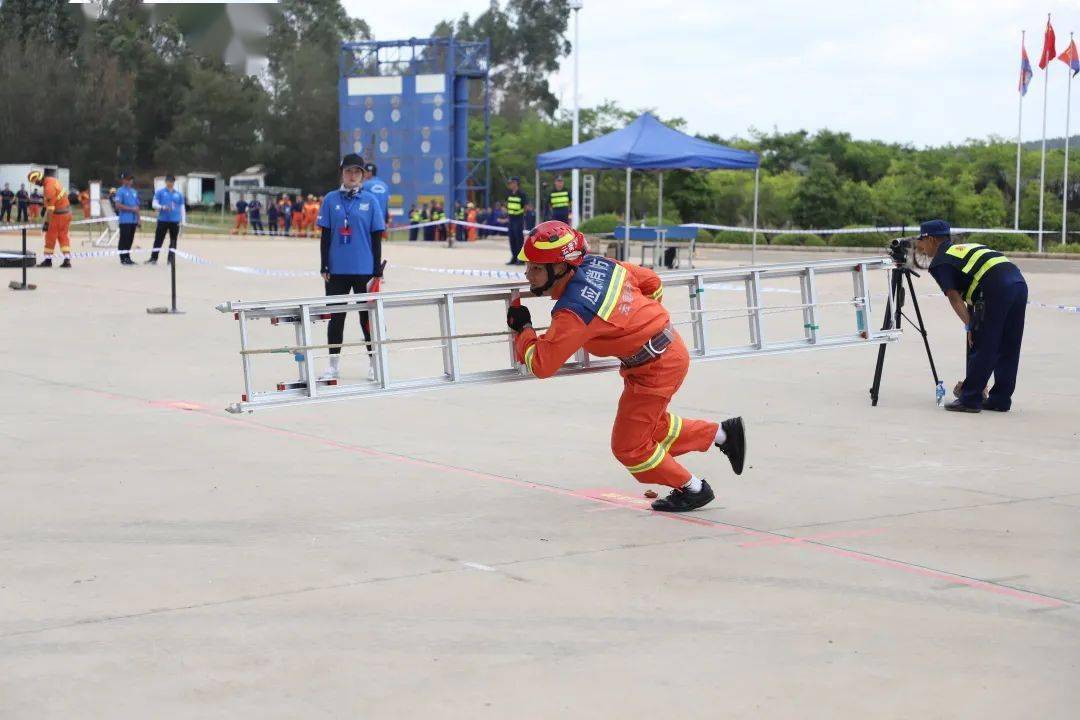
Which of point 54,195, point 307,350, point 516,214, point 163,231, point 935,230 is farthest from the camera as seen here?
point 516,214

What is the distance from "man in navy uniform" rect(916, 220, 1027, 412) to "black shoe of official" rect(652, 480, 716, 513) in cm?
411

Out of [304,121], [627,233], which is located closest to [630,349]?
[627,233]

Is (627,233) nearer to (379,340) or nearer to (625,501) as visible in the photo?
(625,501)

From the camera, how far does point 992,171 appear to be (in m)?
48.1

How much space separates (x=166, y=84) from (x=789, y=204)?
45571 mm

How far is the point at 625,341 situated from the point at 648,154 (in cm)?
1882

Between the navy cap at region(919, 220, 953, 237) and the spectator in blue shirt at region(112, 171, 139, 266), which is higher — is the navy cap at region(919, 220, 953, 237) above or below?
below

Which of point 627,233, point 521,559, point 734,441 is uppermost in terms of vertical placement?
point 627,233

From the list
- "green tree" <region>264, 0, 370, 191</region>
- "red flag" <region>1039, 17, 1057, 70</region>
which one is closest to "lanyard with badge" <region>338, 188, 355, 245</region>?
"red flag" <region>1039, 17, 1057, 70</region>

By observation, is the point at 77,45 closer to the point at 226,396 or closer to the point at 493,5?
the point at 493,5

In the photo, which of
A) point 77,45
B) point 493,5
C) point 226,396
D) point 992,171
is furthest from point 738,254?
point 493,5

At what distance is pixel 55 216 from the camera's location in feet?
78.0

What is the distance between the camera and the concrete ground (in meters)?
4.45

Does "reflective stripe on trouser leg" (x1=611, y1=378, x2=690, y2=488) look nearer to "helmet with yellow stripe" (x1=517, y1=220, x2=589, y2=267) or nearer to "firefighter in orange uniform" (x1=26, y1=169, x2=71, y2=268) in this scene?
"helmet with yellow stripe" (x1=517, y1=220, x2=589, y2=267)
